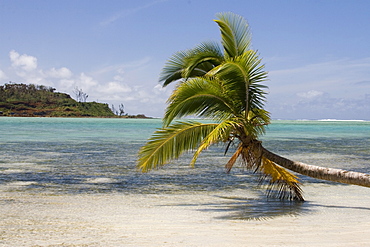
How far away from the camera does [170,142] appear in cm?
850

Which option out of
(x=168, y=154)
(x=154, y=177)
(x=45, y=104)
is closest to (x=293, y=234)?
(x=168, y=154)

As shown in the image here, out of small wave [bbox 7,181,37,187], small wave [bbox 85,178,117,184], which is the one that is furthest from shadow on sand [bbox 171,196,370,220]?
small wave [bbox 7,181,37,187]

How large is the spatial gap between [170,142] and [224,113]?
158cm

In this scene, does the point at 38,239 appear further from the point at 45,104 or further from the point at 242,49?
the point at 45,104

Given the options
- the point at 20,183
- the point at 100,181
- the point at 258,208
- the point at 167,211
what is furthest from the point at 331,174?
the point at 20,183

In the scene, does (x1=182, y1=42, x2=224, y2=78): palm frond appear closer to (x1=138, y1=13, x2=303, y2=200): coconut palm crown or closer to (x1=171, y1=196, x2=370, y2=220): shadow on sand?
(x1=138, y1=13, x2=303, y2=200): coconut palm crown

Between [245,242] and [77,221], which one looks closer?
[245,242]

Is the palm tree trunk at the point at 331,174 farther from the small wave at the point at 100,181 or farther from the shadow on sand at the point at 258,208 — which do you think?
the small wave at the point at 100,181

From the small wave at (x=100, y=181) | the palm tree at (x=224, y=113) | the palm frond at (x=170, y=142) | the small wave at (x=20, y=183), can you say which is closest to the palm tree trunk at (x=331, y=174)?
the palm tree at (x=224, y=113)

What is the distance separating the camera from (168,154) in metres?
8.48

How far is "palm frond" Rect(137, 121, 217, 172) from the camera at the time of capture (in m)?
8.39

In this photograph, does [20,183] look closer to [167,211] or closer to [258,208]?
[167,211]

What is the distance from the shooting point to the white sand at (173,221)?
6133 millimetres

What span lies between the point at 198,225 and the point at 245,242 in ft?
4.53
